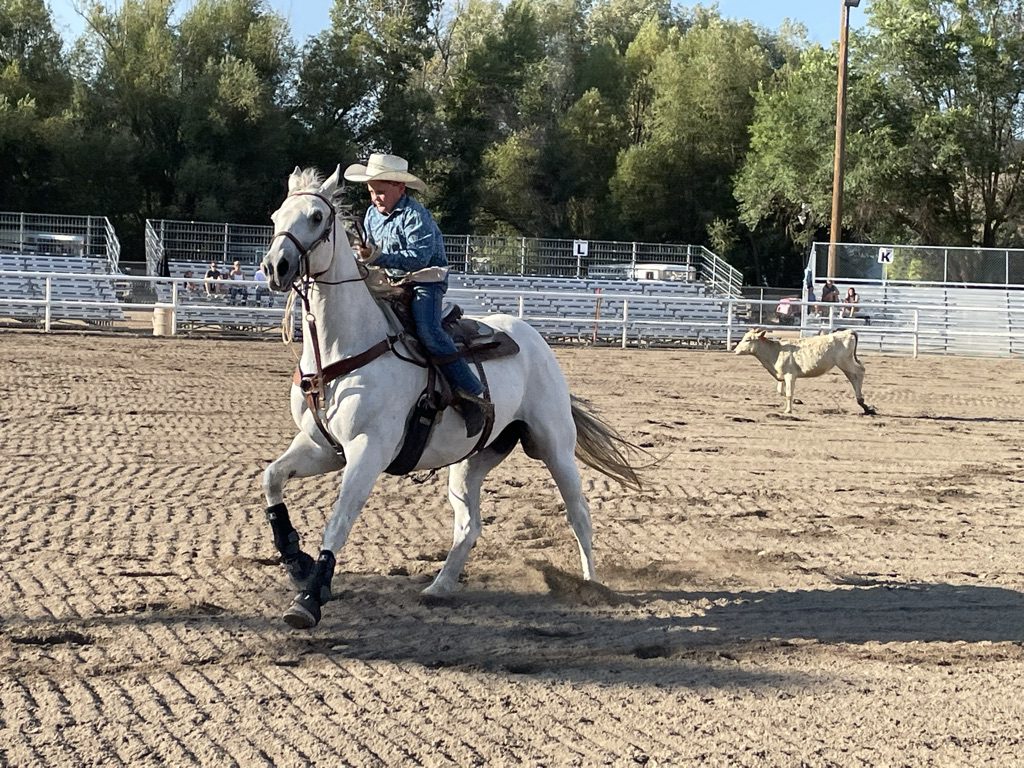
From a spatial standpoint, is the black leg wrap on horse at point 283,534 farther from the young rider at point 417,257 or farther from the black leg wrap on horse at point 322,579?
the young rider at point 417,257

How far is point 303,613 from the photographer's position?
18.1 feet

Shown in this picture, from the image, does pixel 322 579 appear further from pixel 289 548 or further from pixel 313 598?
pixel 289 548

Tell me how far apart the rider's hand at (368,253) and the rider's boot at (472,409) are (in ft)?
2.77

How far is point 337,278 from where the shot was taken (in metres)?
6.10

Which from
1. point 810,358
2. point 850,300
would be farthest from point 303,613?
point 850,300

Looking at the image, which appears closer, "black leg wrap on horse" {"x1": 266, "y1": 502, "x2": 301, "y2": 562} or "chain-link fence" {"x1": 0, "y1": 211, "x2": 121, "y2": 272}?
"black leg wrap on horse" {"x1": 266, "y1": 502, "x2": 301, "y2": 562}

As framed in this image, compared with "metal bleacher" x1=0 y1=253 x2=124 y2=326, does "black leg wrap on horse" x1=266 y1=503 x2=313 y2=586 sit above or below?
below

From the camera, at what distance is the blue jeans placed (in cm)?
646

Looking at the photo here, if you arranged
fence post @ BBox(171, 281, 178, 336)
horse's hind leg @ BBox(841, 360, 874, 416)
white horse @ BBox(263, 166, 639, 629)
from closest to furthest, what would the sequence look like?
white horse @ BBox(263, 166, 639, 629) < horse's hind leg @ BBox(841, 360, 874, 416) < fence post @ BBox(171, 281, 178, 336)

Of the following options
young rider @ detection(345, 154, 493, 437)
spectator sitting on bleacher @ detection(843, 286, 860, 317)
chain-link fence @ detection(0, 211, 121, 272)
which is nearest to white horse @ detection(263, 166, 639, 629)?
young rider @ detection(345, 154, 493, 437)

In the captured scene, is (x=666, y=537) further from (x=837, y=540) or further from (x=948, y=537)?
(x=948, y=537)

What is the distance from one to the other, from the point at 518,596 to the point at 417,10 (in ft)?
166

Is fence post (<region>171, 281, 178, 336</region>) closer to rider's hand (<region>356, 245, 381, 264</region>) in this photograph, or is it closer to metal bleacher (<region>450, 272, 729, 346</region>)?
metal bleacher (<region>450, 272, 729, 346</region>)

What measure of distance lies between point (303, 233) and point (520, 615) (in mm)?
2329
